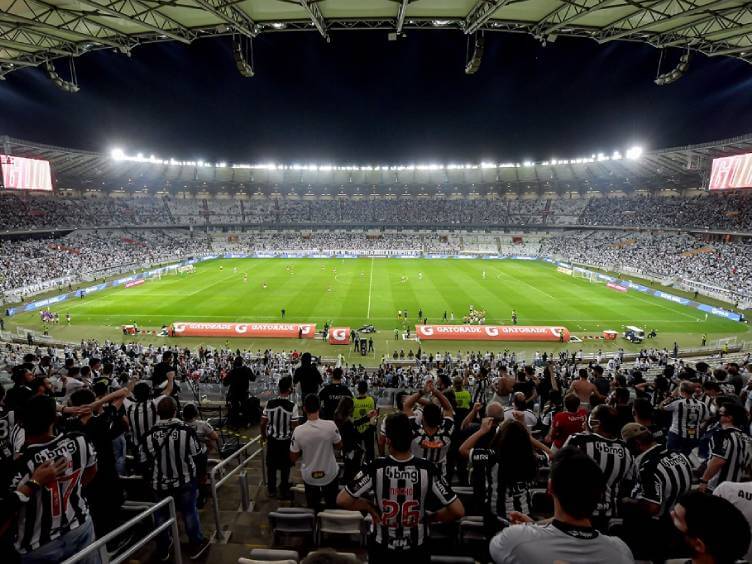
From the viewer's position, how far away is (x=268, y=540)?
15.5 feet

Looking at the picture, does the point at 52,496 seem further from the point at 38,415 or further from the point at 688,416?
the point at 688,416

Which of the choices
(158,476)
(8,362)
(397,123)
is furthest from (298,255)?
(158,476)

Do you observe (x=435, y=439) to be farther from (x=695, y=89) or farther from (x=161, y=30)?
(x=695, y=89)

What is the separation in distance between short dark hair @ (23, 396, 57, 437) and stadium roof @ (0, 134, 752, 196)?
64297 millimetres

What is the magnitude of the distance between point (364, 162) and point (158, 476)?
91411mm

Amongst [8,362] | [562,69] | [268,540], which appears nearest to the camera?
Answer: [268,540]

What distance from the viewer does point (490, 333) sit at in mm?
29047

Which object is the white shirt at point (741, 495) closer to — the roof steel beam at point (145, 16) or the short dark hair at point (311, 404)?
the short dark hair at point (311, 404)

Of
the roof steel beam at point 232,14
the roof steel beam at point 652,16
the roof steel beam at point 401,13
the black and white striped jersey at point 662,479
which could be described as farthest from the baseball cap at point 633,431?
the roof steel beam at point 232,14

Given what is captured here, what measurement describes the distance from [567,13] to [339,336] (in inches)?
864

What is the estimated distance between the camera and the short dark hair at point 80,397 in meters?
5.03

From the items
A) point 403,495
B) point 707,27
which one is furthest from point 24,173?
point 707,27

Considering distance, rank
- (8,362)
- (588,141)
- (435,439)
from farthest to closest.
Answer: (588,141) < (8,362) < (435,439)

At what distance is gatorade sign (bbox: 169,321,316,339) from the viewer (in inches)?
1154
